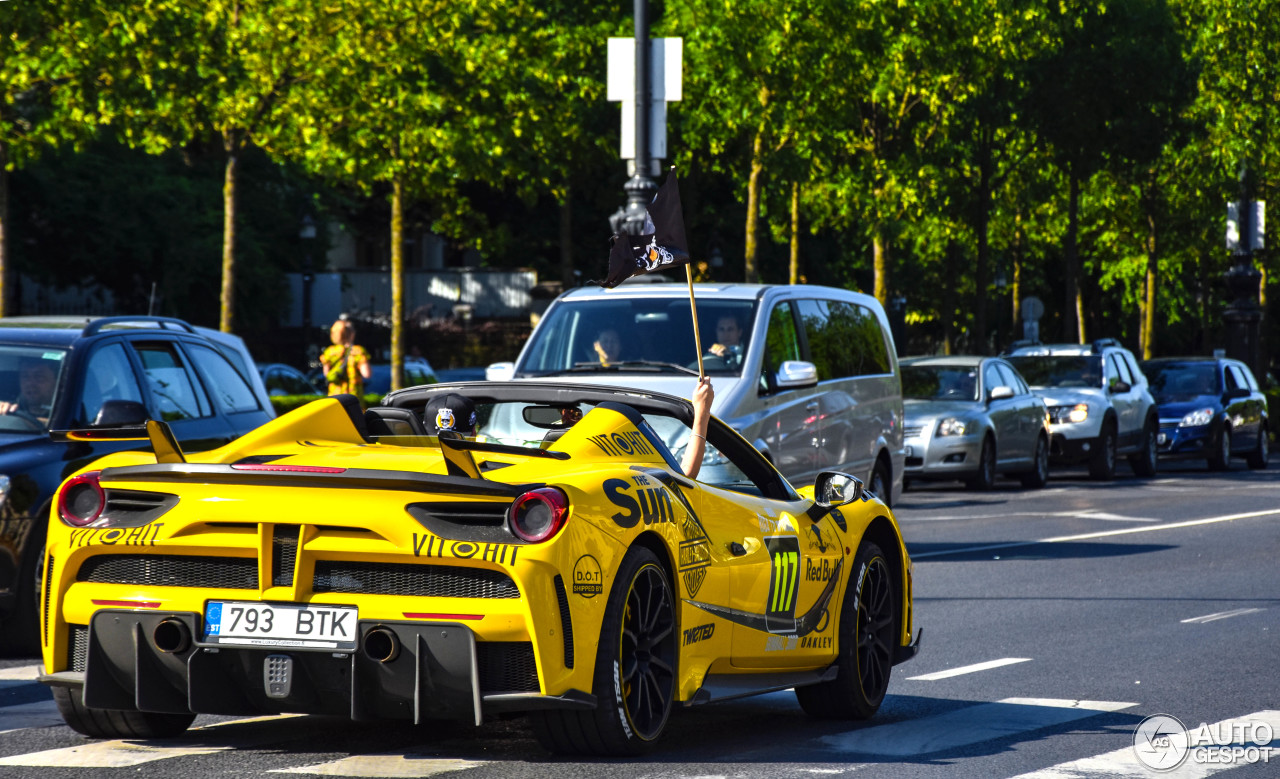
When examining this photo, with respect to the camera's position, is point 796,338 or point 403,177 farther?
point 403,177

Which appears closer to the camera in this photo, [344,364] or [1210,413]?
[344,364]

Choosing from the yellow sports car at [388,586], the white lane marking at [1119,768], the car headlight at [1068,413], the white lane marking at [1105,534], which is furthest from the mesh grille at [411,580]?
the car headlight at [1068,413]

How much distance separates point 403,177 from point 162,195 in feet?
51.5

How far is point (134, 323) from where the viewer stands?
1034 centimetres

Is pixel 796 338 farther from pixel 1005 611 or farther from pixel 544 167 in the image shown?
pixel 544 167

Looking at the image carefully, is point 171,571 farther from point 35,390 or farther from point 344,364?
point 344,364

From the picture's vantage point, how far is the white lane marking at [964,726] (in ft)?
21.9

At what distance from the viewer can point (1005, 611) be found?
1131 centimetres

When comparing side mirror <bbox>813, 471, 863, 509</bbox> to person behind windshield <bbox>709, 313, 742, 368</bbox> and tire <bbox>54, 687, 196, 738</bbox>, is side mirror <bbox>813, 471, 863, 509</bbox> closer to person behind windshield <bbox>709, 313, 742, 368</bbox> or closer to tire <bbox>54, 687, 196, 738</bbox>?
tire <bbox>54, 687, 196, 738</bbox>

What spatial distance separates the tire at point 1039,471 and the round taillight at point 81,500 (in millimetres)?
19637

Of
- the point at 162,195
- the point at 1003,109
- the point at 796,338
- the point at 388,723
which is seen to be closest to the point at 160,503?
the point at 388,723

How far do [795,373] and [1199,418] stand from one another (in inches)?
700

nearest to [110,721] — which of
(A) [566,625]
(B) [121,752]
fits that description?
(B) [121,752]

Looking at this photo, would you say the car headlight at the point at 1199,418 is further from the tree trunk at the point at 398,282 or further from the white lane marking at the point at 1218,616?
the white lane marking at the point at 1218,616
